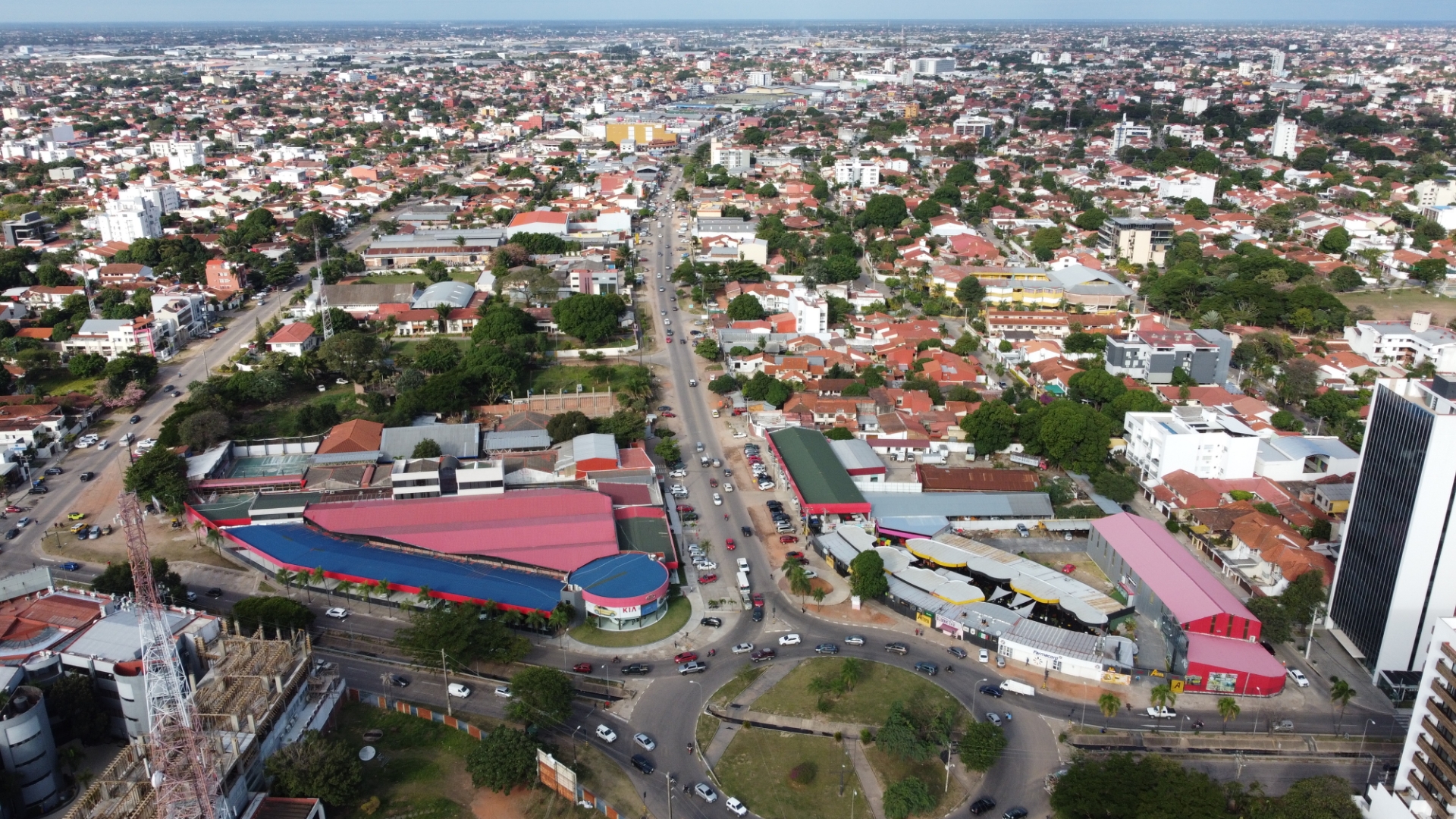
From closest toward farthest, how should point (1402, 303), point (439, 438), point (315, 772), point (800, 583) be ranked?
point (315, 772) < point (800, 583) < point (439, 438) < point (1402, 303)

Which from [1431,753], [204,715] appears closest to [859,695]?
[1431,753]

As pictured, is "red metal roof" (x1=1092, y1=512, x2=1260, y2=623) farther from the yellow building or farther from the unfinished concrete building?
the yellow building

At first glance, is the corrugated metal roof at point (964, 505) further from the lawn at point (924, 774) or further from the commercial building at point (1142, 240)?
the commercial building at point (1142, 240)

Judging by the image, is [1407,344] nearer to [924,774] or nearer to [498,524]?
[924,774]

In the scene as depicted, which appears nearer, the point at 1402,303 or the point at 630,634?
the point at 630,634

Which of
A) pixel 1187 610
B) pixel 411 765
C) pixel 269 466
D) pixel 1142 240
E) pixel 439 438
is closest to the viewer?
pixel 411 765

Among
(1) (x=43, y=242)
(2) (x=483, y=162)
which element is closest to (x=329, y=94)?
(2) (x=483, y=162)

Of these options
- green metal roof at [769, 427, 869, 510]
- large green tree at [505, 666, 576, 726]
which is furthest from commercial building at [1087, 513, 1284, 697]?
large green tree at [505, 666, 576, 726]

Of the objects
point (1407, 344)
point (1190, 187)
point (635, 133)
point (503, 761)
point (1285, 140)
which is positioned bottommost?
point (503, 761)
